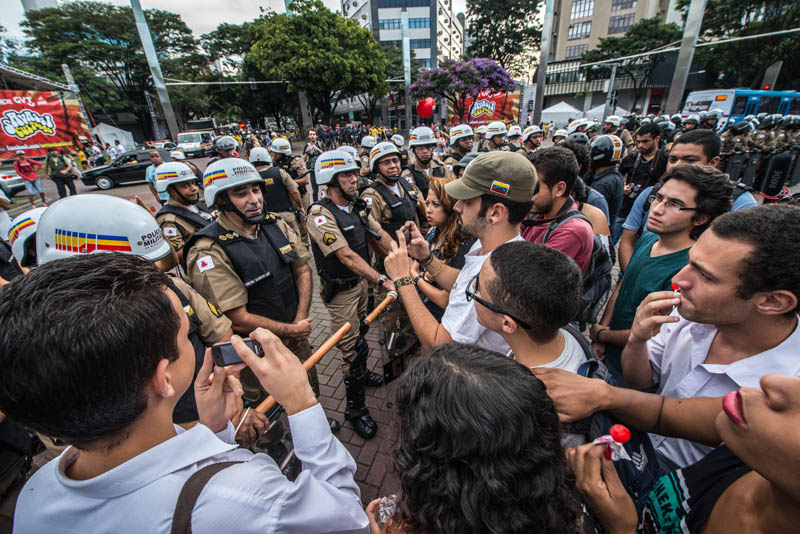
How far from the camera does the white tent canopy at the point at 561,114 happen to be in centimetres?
3539

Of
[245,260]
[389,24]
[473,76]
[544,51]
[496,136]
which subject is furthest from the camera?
[389,24]

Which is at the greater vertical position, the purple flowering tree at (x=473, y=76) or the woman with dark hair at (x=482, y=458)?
the purple flowering tree at (x=473, y=76)

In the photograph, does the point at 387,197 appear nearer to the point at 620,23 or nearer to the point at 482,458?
the point at 482,458

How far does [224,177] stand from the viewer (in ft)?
8.71

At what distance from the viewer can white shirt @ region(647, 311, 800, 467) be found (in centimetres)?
129

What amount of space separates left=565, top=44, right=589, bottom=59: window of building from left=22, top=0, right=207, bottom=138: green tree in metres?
55.8

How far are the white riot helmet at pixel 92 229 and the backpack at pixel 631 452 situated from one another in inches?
91.1

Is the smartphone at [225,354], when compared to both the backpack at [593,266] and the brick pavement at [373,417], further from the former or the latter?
the backpack at [593,266]

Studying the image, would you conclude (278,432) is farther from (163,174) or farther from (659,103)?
(659,103)

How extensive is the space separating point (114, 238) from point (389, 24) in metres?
69.0

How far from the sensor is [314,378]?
9.95 ft

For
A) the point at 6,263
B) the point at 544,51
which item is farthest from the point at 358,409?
the point at 544,51

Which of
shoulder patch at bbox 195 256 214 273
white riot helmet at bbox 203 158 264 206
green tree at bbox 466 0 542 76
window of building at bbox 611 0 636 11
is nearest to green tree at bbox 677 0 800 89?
green tree at bbox 466 0 542 76

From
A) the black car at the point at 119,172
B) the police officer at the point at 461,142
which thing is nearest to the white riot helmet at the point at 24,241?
the police officer at the point at 461,142
